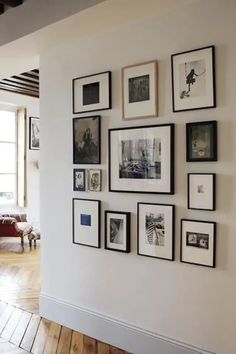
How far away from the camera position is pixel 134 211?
280 centimetres

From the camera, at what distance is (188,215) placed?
2506mm

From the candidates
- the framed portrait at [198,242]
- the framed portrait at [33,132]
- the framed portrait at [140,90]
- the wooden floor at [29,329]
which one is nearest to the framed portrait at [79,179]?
the framed portrait at [140,90]

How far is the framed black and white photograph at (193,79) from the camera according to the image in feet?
7.77

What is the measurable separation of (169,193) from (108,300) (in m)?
1.06

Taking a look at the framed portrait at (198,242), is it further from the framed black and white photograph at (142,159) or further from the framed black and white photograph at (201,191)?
the framed black and white photograph at (142,159)

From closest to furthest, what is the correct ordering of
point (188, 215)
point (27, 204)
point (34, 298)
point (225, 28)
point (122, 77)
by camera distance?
point (225, 28)
point (188, 215)
point (122, 77)
point (34, 298)
point (27, 204)

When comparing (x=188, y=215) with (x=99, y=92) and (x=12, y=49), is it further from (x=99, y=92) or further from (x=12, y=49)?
(x=12, y=49)

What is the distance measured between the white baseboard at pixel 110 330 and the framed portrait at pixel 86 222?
59cm

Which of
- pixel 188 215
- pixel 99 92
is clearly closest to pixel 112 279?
pixel 188 215

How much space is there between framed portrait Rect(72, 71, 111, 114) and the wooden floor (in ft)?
6.19

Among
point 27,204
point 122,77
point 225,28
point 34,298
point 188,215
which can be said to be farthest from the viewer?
point 27,204

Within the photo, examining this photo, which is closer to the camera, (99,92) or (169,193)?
(169,193)

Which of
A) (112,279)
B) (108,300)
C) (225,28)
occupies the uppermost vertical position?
(225,28)

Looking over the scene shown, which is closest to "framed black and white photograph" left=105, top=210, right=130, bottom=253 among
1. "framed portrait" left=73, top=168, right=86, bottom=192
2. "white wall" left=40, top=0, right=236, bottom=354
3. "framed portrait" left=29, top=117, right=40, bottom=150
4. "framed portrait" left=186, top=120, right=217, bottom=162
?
"white wall" left=40, top=0, right=236, bottom=354
